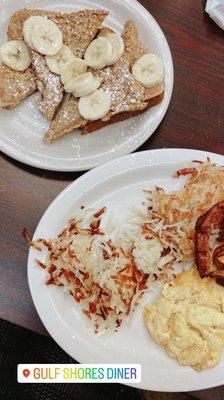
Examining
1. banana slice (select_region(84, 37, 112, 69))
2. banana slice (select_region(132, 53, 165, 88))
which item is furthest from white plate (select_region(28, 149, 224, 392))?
banana slice (select_region(84, 37, 112, 69))

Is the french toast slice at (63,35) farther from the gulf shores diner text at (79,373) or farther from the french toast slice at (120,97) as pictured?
the gulf shores diner text at (79,373)

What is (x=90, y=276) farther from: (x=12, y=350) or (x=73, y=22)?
(x=73, y=22)

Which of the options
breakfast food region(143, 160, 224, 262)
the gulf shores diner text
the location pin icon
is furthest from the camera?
the location pin icon

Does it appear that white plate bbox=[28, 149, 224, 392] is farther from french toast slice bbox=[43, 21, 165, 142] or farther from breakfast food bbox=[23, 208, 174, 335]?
french toast slice bbox=[43, 21, 165, 142]

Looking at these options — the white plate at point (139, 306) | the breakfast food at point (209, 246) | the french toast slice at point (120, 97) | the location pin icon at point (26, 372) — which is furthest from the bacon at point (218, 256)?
the location pin icon at point (26, 372)

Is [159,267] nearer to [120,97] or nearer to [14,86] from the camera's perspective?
[120,97]

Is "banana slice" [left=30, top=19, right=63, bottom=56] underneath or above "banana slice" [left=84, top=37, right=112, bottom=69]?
above
